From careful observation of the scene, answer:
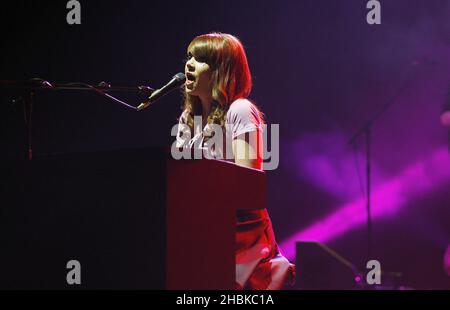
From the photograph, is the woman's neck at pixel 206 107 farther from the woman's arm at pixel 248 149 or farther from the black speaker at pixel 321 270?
the black speaker at pixel 321 270

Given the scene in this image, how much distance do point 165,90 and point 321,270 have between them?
8.48 ft

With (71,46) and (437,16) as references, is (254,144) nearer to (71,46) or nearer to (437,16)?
(71,46)

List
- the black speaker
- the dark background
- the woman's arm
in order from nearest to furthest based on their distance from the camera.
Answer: the woman's arm
the black speaker
the dark background

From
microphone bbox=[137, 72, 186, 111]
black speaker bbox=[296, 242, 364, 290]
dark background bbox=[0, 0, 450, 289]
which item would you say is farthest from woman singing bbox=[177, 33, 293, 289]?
dark background bbox=[0, 0, 450, 289]

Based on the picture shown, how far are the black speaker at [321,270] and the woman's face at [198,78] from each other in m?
2.22

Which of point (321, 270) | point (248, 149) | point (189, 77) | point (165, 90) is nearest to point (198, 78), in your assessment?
point (189, 77)

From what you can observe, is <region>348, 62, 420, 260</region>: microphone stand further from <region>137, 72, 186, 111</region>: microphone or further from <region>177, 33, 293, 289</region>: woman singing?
<region>137, 72, 186, 111</region>: microphone

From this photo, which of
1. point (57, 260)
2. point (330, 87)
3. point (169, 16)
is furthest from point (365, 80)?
point (57, 260)

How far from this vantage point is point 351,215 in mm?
5324

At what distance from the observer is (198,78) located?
7.76 feet

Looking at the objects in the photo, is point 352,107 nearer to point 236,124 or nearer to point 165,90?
point 236,124

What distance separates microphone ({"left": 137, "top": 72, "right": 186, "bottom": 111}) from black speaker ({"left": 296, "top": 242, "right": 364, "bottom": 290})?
96.4 inches

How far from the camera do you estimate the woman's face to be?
7.72ft

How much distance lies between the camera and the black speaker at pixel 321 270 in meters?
4.13
